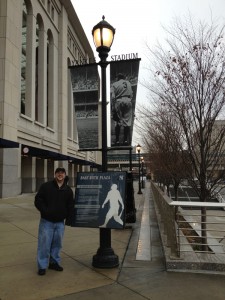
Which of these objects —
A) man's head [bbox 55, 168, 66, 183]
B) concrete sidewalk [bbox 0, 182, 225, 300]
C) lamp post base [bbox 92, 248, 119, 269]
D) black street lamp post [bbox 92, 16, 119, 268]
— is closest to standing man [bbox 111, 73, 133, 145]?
black street lamp post [bbox 92, 16, 119, 268]

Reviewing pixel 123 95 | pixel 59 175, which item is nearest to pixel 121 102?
pixel 123 95

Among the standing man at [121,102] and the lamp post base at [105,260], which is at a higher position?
the standing man at [121,102]

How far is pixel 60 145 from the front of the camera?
114ft

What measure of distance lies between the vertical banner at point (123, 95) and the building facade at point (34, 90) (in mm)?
11879

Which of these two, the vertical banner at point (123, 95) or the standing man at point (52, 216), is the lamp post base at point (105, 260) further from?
the vertical banner at point (123, 95)

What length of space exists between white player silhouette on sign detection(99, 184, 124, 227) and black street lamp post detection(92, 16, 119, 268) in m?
0.35

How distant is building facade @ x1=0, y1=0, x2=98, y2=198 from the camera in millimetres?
21188

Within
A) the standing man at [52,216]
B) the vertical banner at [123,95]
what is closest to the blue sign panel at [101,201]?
the standing man at [52,216]

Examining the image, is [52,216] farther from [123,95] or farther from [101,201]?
[123,95]

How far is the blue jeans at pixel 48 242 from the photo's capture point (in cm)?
589

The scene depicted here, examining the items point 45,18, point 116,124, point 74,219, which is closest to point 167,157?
point 116,124

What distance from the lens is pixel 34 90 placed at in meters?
27.1

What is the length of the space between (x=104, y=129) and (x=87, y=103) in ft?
2.64

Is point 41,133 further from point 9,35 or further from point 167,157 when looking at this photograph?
point 167,157
